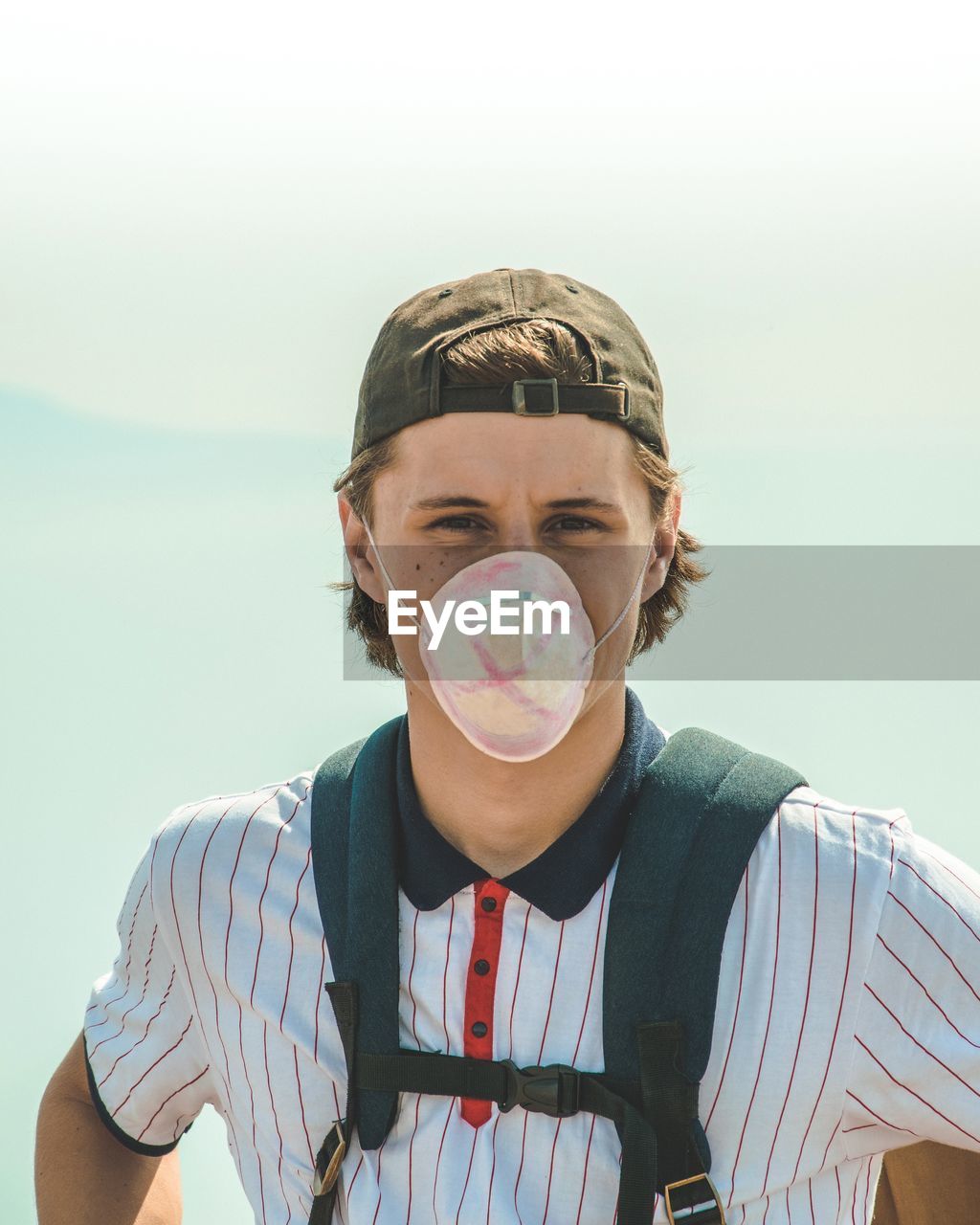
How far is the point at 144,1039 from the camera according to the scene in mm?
3104

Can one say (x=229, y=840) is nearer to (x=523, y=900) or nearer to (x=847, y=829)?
(x=523, y=900)

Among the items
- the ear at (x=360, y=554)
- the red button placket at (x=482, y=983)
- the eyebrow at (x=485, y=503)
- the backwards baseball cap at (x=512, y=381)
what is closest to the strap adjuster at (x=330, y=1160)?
the red button placket at (x=482, y=983)

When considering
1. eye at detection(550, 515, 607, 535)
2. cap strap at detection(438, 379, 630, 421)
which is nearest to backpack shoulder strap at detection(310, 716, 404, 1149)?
eye at detection(550, 515, 607, 535)

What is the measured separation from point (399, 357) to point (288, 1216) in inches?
68.3

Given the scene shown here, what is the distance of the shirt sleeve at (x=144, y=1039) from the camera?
10.2ft

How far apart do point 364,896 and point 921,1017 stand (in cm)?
106

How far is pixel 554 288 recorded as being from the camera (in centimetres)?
292

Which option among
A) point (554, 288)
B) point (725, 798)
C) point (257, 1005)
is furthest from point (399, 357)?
point (257, 1005)

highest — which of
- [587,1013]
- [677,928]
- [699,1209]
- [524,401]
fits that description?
[524,401]

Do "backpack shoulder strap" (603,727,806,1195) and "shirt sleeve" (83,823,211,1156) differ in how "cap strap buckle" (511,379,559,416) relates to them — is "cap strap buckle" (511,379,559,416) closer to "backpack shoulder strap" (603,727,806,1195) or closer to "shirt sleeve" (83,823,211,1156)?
"backpack shoulder strap" (603,727,806,1195)

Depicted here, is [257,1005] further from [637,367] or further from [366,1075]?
[637,367]

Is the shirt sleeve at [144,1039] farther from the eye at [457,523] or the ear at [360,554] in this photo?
the eye at [457,523]

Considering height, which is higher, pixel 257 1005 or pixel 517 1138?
pixel 257 1005

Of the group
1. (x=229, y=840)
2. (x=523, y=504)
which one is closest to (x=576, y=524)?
(x=523, y=504)
